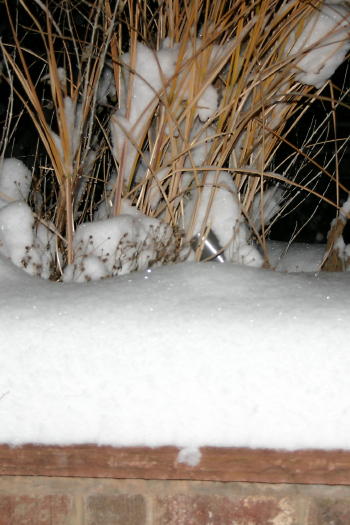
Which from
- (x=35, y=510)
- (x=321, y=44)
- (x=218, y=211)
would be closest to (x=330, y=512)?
(x=35, y=510)

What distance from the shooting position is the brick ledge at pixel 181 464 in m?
1.15

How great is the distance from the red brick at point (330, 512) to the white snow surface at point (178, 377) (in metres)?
0.16

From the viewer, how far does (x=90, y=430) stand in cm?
115

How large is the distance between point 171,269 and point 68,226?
383 millimetres

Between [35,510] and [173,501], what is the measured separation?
268mm

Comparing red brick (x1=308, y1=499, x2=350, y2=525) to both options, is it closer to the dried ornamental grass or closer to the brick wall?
the brick wall

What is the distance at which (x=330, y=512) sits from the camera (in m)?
1.23

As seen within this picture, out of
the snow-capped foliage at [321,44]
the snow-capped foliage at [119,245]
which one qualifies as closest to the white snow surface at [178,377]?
the snow-capped foliage at [119,245]

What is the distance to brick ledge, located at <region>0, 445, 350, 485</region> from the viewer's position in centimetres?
115

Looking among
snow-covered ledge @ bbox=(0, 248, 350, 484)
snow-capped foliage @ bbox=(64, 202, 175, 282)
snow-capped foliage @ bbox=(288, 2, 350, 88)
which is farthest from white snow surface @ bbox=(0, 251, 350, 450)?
snow-capped foliage @ bbox=(288, 2, 350, 88)

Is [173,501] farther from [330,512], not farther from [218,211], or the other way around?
[218,211]

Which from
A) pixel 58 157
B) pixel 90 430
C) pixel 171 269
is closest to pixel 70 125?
pixel 58 157

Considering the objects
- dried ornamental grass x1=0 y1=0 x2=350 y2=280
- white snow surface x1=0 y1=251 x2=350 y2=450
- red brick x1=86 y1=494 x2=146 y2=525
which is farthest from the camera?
dried ornamental grass x1=0 y1=0 x2=350 y2=280

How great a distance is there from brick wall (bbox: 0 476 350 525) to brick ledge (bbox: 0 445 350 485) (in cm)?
6
